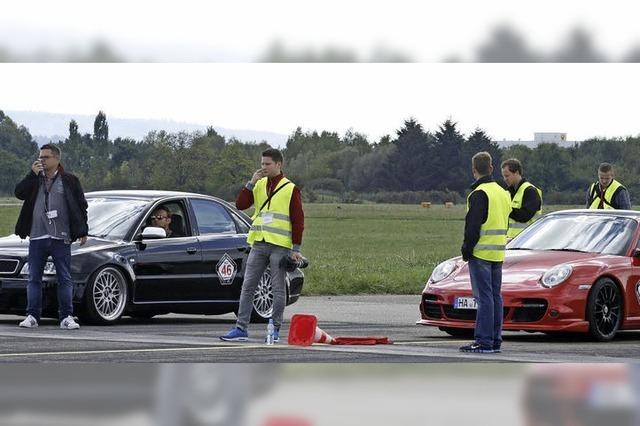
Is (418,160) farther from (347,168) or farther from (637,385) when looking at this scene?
(637,385)

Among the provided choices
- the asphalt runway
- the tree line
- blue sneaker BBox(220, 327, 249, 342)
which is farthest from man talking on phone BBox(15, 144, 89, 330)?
blue sneaker BBox(220, 327, 249, 342)

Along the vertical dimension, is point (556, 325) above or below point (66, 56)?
below

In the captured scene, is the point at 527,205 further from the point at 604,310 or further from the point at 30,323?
the point at 30,323

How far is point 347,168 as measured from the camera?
236 feet

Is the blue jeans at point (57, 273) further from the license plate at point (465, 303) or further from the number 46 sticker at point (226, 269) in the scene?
the license plate at point (465, 303)

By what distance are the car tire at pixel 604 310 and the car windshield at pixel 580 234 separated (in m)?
0.61

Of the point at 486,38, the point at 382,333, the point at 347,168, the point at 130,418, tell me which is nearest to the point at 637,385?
the point at 130,418

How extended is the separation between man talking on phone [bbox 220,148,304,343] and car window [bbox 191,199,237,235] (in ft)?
10.6

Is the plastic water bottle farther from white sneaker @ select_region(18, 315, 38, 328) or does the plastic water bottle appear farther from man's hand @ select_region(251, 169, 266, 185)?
white sneaker @ select_region(18, 315, 38, 328)

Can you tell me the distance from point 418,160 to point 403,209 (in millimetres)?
15043

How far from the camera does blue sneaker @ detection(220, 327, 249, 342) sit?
1174cm

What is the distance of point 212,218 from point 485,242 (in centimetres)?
499

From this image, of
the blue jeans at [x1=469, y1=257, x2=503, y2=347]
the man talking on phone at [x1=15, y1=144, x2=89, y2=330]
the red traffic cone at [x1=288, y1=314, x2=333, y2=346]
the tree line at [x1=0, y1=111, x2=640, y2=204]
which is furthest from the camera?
the man talking on phone at [x1=15, y1=144, x2=89, y2=330]

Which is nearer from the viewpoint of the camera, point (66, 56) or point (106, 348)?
point (66, 56)
